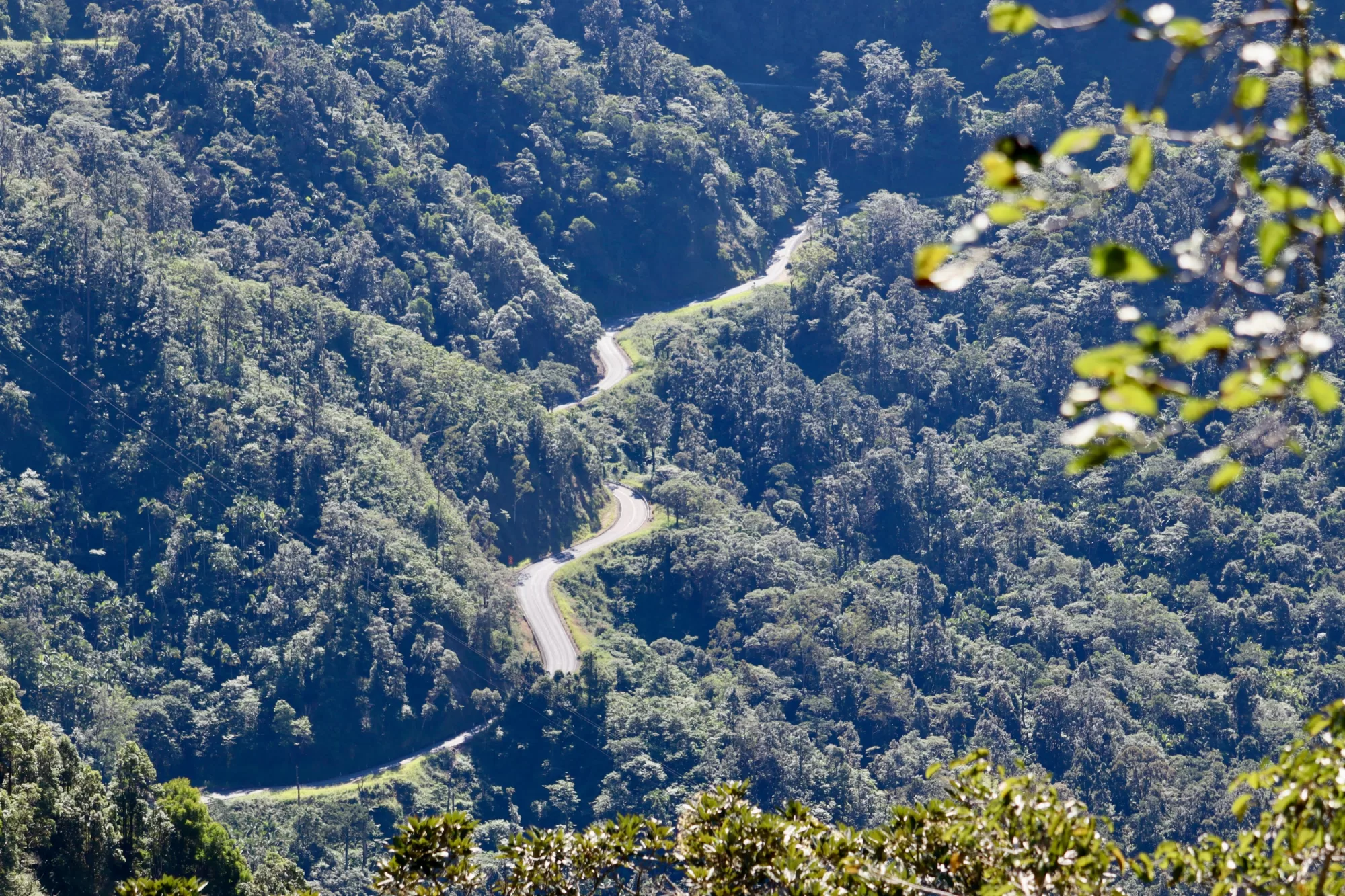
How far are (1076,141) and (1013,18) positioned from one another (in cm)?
58

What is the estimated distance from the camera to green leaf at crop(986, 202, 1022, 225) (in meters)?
4.65

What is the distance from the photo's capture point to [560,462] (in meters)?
108

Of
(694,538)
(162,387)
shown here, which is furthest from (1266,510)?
(162,387)

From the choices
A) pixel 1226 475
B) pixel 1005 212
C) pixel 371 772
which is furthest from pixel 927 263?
pixel 371 772

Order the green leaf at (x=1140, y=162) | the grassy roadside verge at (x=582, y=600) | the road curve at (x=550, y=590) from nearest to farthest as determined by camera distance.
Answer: the green leaf at (x=1140, y=162)
the road curve at (x=550, y=590)
the grassy roadside verge at (x=582, y=600)

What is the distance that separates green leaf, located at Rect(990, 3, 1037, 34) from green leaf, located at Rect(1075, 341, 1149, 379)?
117 centimetres

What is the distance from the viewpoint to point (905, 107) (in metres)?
163

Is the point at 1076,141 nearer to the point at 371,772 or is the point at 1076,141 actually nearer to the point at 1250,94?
the point at 1250,94

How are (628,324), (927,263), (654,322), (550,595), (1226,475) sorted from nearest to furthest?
(927,263)
(1226,475)
(550,595)
(654,322)
(628,324)

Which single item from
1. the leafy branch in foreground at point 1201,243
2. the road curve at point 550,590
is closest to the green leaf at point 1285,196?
the leafy branch in foreground at point 1201,243

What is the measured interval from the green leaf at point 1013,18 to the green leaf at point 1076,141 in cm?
42

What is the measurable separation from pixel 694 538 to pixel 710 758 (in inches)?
831

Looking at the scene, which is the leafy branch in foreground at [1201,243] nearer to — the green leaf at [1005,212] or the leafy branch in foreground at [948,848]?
the green leaf at [1005,212]

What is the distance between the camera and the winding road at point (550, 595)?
287 feet
